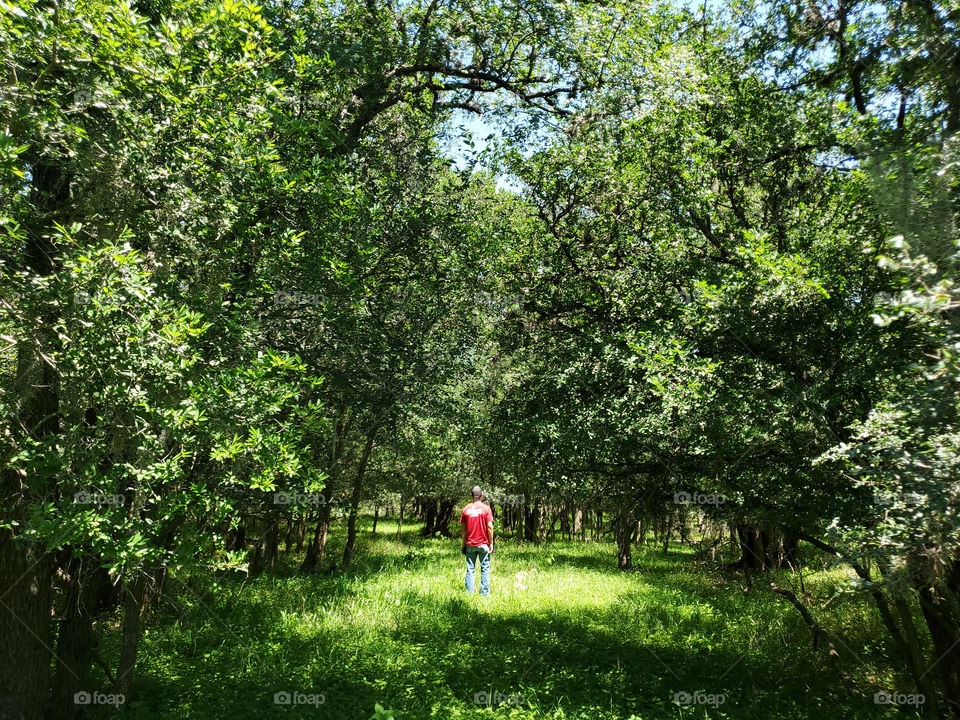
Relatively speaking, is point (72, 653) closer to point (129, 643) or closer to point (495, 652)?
point (129, 643)

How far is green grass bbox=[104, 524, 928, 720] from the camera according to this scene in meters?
6.88

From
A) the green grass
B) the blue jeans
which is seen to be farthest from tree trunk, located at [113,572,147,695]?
the blue jeans

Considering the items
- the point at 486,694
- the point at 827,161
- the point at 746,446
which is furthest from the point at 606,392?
the point at 827,161

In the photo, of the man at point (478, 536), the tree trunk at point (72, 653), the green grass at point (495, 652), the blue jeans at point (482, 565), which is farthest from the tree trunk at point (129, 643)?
the blue jeans at point (482, 565)

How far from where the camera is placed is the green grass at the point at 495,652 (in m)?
6.88

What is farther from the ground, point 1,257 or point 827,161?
point 827,161

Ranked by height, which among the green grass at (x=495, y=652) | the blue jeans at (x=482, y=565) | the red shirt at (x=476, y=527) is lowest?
the green grass at (x=495, y=652)

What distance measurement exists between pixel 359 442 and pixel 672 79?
11.0 m

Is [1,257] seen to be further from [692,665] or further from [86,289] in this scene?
[692,665]

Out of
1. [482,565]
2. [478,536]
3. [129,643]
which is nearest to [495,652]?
[478,536]

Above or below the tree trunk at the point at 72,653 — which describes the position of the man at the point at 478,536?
above

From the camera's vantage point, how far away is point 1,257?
556 cm

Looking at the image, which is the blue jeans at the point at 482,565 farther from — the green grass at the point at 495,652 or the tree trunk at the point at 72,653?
the tree trunk at the point at 72,653

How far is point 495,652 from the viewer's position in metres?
→ 8.55
